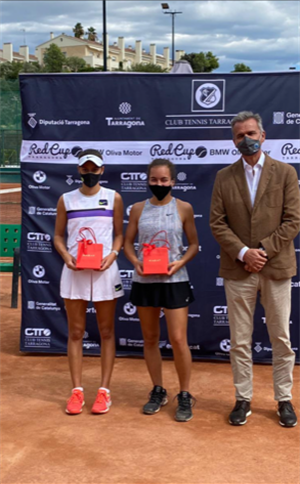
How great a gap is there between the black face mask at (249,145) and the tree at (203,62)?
67320 mm

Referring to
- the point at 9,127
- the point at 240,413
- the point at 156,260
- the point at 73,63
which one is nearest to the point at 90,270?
the point at 156,260

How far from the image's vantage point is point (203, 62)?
236 ft

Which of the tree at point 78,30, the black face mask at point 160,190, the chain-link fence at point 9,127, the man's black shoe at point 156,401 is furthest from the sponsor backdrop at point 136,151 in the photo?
the tree at point 78,30

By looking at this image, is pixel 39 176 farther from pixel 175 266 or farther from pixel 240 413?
pixel 240 413

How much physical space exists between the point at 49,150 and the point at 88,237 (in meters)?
1.61

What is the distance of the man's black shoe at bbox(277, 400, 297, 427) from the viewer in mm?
4367

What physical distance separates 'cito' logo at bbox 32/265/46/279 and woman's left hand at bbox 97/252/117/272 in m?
1.60

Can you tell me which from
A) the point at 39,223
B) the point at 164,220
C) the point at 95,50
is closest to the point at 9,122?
the point at 39,223

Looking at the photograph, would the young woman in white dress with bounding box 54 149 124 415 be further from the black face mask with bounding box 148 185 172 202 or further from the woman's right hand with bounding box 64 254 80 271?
the black face mask with bounding box 148 185 172 202

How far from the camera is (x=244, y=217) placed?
170 inches

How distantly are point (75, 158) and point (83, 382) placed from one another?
6.65 ft

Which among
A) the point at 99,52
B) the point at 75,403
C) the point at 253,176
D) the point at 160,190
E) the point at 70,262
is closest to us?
the point at 253,176

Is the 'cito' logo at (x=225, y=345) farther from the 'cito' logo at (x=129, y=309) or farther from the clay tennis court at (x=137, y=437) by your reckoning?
the 'cito' logo at (x=129, y=309)

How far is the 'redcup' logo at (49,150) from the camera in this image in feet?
19.4
